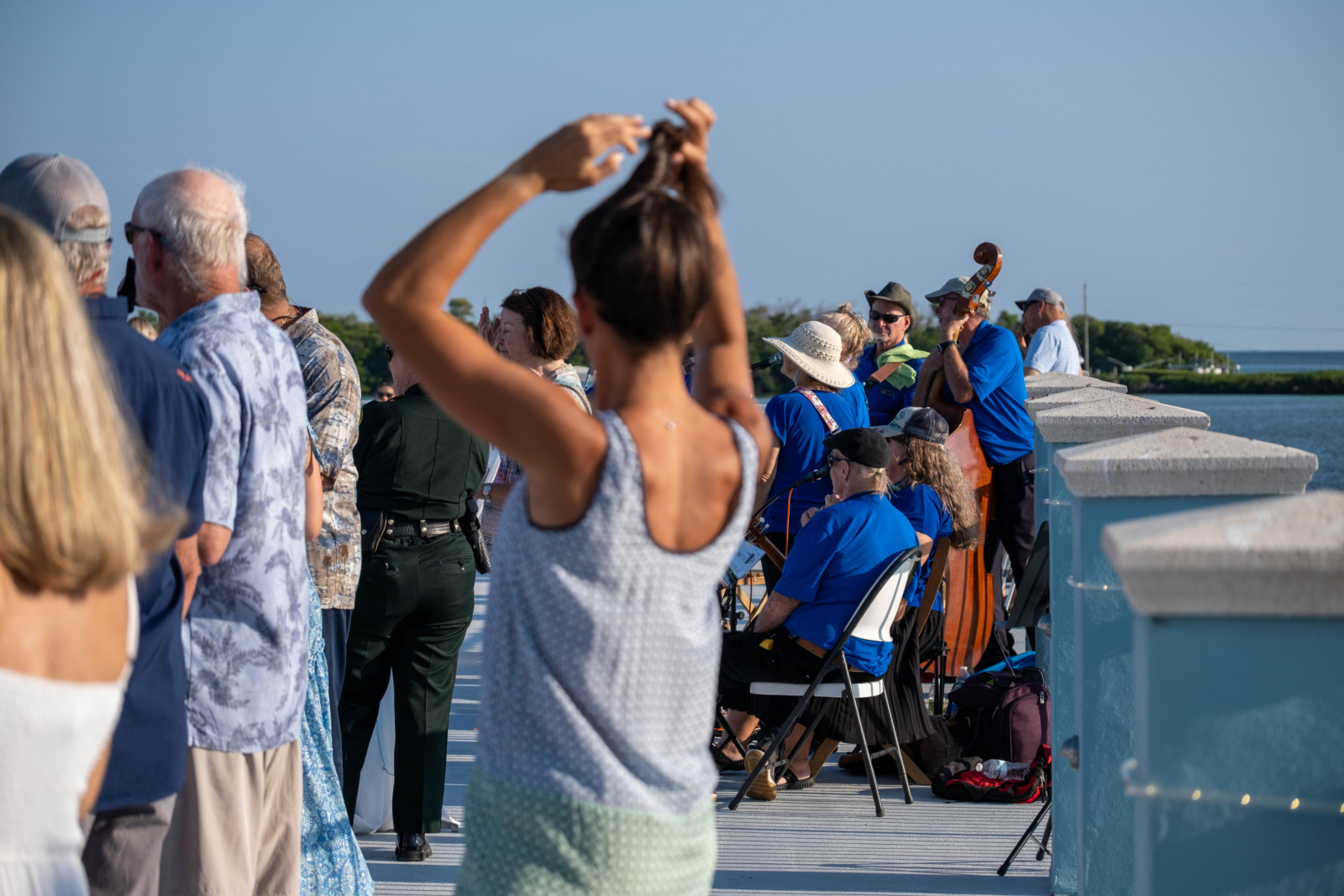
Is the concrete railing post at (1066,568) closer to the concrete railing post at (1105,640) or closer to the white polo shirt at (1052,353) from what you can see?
the concrete railing post at (1105,640)

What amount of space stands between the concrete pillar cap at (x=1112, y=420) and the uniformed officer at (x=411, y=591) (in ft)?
6.35

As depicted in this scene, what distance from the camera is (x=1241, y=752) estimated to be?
2.01 metres

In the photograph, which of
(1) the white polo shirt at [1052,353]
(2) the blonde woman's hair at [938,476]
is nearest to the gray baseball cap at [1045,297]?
(1) the white polo shirt at [1052,353]

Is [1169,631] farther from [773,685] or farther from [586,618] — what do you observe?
[773,685]

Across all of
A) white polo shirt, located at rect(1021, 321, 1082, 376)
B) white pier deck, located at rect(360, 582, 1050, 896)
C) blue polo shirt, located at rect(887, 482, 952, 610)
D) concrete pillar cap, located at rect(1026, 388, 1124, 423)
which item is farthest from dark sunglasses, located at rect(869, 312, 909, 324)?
white pier deck, located at rect(360, 582, 1050, 896)

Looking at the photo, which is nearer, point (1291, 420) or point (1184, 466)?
point (1184, 466)

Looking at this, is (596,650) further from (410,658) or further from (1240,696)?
(410,658)

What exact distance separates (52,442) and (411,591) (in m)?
3.09

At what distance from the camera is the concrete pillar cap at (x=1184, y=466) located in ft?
9.21

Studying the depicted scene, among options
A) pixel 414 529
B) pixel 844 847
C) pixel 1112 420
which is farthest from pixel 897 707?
pixel 414 529

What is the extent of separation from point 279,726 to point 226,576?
348mm

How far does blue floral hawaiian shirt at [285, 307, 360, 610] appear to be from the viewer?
423cm

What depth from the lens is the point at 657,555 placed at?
1.82 metres

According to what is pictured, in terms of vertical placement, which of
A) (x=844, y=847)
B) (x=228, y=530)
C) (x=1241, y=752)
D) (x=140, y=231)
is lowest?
(x=844, y=847)
